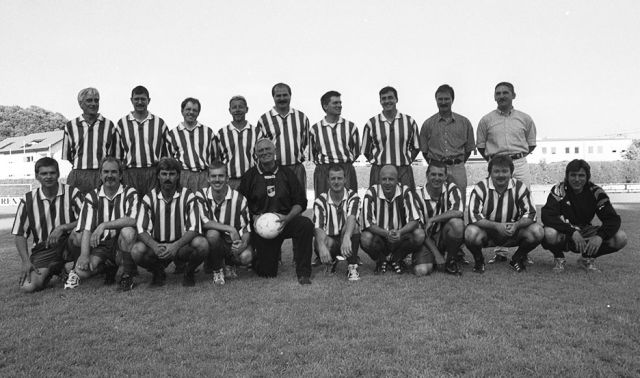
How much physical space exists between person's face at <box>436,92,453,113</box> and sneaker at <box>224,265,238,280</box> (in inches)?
122

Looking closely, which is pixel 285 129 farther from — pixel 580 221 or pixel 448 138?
pixel 580 221

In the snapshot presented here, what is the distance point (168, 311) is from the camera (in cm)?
372

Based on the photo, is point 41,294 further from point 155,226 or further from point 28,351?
point 28,351

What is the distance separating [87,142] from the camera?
5.35 m

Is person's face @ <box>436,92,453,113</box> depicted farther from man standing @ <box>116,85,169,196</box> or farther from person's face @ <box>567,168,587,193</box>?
man standing @ <box>116,85,169,196</box>

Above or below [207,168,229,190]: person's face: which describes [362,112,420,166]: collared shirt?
above

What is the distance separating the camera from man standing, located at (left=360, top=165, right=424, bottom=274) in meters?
4.87

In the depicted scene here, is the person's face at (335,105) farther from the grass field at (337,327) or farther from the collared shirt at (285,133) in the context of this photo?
→ the grass field at (337,327)

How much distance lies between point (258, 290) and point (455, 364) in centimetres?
223

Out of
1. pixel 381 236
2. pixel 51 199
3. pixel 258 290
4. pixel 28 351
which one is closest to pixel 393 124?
pixel 381 236

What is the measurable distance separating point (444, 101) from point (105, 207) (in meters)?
3.94

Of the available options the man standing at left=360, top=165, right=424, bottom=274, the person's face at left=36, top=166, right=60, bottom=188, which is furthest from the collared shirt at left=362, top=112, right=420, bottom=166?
the person's face at left=36, top=166, right=60, bottom=188

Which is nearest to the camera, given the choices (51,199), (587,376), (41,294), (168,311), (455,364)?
(587,376)

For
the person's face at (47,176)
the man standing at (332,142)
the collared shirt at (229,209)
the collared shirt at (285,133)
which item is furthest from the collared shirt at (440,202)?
the person's face at (47,176)
